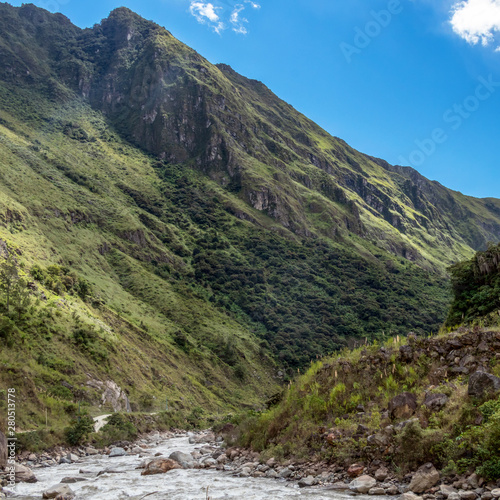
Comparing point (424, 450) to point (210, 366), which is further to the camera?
point (210, 366)

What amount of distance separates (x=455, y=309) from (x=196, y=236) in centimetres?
13197

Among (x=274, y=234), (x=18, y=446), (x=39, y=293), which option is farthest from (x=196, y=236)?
(x=18, y=446)

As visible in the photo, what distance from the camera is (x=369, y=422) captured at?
43.7 feet

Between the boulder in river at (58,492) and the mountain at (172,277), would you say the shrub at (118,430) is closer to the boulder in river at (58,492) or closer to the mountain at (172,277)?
the mountain at (172,277)

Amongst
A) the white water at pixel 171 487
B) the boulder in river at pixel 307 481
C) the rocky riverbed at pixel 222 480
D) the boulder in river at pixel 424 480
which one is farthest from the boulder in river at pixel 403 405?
the boulder in river at pixel 307 481

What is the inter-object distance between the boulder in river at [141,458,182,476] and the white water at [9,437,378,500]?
0.37 meters

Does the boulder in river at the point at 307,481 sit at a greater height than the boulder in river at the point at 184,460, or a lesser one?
greater

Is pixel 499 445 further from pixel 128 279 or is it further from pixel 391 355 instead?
pixel 128 279

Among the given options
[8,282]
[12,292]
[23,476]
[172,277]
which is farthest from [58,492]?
[172,277]

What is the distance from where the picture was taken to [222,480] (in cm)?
1512

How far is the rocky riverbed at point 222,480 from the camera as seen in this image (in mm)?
9672

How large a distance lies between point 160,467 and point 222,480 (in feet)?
15.4

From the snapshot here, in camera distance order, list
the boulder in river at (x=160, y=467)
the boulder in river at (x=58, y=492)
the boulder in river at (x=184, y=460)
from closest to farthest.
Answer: the boulder in river at (x=58, y=492), the boulder in river at (x=160, y=467), the boulder in river at (x=184, y=460)

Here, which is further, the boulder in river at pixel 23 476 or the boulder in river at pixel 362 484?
the boulder in river at pixel 23 476
